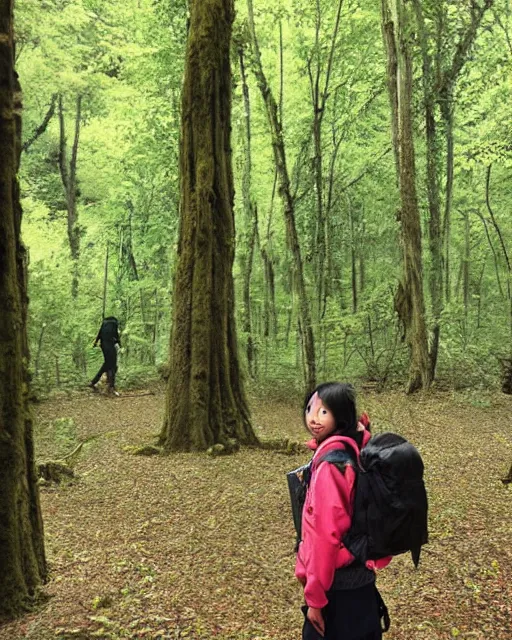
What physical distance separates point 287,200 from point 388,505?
1050 centimetres

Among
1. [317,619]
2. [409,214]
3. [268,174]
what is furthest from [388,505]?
[268,174]

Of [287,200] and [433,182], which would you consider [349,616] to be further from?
[433,182]

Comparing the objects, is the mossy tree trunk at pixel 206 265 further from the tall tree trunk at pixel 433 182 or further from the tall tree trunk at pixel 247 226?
the tall tree trunk at pixel 433 182

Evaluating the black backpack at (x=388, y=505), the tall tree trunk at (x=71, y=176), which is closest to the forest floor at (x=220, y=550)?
the black backpack at (x=388, y=505)

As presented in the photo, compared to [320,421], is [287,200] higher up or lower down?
higher up

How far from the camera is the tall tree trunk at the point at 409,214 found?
41.1 feet

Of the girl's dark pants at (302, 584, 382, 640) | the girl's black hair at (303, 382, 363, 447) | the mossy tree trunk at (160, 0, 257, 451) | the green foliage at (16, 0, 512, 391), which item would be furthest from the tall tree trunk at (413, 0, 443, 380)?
the girl's dark pants at (302, 584, 382, 640)

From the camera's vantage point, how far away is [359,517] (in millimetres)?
2197

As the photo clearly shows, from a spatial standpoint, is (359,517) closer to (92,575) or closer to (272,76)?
(92,575)

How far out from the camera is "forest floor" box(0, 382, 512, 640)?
3539 millimetres

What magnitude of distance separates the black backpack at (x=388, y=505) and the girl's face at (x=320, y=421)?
20 centimetres

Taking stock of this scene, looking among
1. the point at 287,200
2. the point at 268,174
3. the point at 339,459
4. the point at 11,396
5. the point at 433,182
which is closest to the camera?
the point at 339,459

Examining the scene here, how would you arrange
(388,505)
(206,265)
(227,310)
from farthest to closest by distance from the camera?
(227,310) < (206,265) < (388,505)

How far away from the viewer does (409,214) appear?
1310cm
